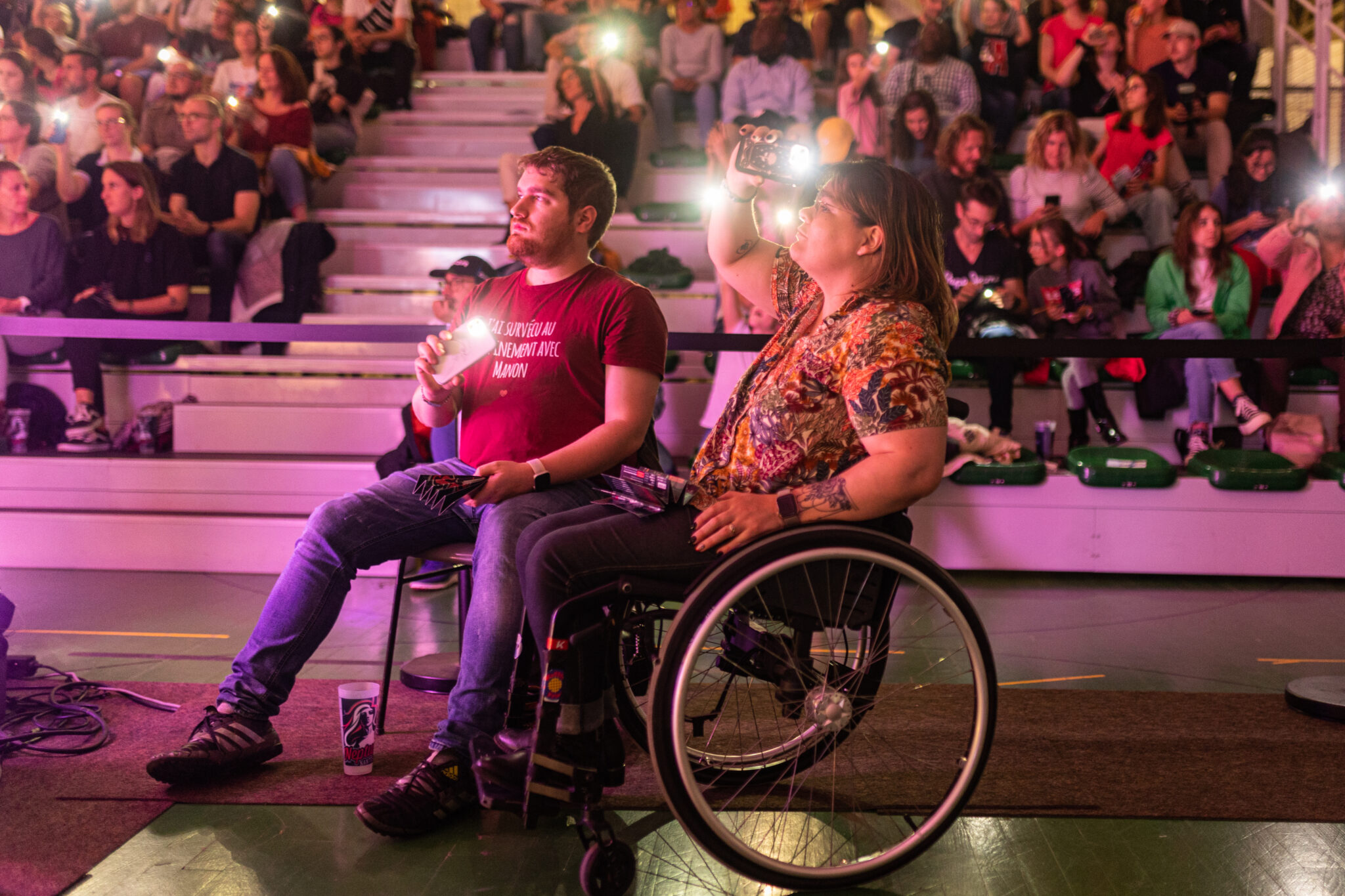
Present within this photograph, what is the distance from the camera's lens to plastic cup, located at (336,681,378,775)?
82.9 inches

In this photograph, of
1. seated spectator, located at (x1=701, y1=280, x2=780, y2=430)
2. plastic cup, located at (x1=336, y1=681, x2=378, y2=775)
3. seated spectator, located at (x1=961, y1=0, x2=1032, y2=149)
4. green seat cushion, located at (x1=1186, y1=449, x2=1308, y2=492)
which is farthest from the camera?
seated spectator, located at (x1=961, y1=0, x2=1032, y2=149)

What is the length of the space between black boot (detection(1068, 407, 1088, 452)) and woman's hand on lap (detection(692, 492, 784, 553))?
3211 millimetres

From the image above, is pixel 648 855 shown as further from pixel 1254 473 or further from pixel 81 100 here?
pixel 81 100

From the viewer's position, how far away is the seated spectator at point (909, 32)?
6570 millimetres

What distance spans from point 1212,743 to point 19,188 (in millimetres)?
5136

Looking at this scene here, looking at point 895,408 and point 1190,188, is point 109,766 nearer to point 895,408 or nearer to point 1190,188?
point 895,408

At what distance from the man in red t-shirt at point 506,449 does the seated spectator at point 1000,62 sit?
475 cm

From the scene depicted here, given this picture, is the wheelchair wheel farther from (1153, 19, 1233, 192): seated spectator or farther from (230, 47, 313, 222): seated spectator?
(1153, 19, 1233, 192): seated spectator

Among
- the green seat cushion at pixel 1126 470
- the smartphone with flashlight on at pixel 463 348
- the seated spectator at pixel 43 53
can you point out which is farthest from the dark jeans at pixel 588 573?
the seated spectator at pixel 43 53

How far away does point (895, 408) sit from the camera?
163cm

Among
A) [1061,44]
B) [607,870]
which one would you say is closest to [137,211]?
[607,870]

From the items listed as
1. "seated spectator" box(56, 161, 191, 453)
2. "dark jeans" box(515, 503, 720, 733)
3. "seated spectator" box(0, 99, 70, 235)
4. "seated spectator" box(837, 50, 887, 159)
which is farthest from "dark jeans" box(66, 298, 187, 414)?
"seated spectator" box(837, 50, 887, 159)

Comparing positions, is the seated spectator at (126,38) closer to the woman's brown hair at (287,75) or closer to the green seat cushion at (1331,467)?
the woman's brown hair at (287,75)

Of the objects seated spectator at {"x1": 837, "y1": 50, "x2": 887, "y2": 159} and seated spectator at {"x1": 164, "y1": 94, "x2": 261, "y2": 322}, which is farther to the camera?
seated spectator at {"x1": 837, "y1": 50, "x2": 887, "y2": 159}
